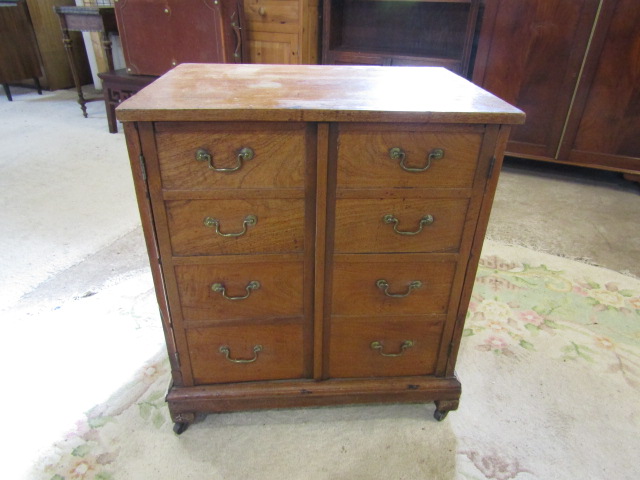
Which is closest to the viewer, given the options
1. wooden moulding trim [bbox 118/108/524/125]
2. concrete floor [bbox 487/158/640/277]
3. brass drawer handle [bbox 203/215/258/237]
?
wooden moulding trim [bbox 118/108/524/125]

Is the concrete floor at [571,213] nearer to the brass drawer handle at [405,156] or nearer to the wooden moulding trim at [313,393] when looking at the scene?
the wooden moulding trim at [313,393]

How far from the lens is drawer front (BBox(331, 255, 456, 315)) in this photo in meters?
0.88

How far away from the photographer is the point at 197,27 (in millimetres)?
2402

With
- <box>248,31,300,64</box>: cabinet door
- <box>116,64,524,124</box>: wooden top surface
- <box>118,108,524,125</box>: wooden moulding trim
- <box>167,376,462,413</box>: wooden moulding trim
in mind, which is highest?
<box>116,64,524,124</box>: wooden top surface

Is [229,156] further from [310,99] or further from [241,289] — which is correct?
[241,289]

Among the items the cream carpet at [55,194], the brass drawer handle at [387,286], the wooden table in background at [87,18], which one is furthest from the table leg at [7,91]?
the brass drawer handle at [387,286]

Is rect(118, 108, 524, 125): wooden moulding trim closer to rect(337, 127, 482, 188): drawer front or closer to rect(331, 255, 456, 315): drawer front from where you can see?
rect(337, 127, 482, 188): drawer front

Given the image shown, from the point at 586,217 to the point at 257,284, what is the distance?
179 cm

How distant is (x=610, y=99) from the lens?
2.11 meters

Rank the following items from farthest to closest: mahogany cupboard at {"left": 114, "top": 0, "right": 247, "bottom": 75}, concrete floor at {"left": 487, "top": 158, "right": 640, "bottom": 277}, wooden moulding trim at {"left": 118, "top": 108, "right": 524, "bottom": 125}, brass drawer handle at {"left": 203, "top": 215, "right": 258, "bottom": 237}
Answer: mahogany cupboard at {"left": 114, "top": 0, "right": 247, "bottom": 75} → concrete floor at {"left": 487, "top": 158, "right": 640, "bottom": 277} → brass drawer handle at {"left": 203, "top": 215, "right": 258, "bottom": 237} → wooden moulding trim at {"left": 118, "top": 108, "right": 524, "bottom": 125}

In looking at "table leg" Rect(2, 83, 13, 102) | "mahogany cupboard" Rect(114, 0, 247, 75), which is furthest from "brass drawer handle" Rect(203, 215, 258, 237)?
"table leg" Rect(2, 83, 13, 102)

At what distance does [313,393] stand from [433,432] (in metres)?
0.29

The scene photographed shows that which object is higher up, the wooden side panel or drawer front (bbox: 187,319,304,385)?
the wooden side panel

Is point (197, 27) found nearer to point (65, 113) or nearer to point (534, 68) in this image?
point (65, 113)
